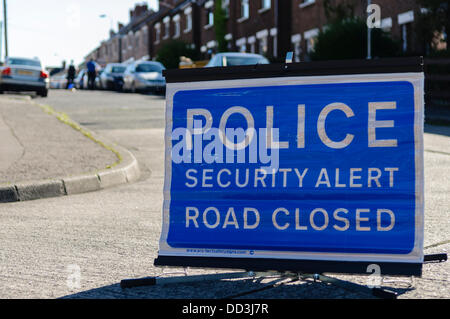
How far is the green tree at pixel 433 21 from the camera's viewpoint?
19172mm

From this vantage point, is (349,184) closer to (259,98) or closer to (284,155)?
(284,155)

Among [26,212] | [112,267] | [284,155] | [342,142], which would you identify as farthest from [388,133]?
[26,212]

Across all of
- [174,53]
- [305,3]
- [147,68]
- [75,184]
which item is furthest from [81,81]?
[75,184]

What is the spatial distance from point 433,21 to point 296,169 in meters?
17.0

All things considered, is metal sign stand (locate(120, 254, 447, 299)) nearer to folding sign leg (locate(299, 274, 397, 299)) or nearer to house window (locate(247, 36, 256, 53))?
folding sign leg (locate(299, 274, 397, 299))

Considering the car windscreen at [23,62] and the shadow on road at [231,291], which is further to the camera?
the car windscreen at [23,62]

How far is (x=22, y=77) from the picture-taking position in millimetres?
27328

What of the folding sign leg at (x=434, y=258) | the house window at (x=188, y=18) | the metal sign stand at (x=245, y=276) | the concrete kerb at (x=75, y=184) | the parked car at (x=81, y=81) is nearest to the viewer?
the metal sign stand at (x=245, y=276)

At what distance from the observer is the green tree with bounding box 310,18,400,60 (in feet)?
71.8

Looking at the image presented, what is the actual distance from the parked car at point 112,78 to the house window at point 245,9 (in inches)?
266

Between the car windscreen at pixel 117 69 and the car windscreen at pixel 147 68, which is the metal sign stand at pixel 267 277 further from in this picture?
the car windscreen at pixel 117 69

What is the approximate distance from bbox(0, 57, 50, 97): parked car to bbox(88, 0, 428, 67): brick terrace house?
29.5 feet

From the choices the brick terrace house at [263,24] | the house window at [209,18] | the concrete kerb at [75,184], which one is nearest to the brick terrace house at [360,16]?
the brick terrace house at [263,24]
